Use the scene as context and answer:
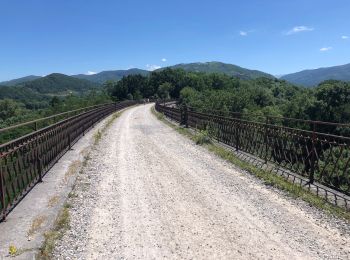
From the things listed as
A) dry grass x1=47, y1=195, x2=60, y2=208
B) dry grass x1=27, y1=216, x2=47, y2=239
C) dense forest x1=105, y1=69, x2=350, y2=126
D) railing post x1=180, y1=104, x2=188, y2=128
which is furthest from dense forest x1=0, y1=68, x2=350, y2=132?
dry grass x1=27, y1=216, x2=47, y2=239

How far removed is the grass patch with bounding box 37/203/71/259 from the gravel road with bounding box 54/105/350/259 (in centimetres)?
9

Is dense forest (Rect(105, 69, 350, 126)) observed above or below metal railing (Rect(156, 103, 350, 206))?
below

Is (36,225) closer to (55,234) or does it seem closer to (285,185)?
(55,234)

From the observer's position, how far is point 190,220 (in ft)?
18.9

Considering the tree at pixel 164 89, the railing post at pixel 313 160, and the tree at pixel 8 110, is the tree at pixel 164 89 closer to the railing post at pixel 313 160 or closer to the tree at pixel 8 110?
the tree at pixel 8 110

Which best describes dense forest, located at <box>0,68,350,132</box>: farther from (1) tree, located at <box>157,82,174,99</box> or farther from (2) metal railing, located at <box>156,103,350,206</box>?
(2) metal railing, located at <box>156,103,350,206</box>

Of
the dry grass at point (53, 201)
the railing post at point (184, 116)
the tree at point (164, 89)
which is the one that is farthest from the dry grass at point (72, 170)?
the tree at point (164, 89)

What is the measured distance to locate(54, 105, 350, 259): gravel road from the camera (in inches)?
185

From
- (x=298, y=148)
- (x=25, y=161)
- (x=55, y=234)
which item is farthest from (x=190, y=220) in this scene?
(x=298, y=148)

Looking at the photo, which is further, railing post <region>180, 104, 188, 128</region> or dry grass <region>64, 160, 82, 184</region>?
railing post <region>180, 104, 188, 128</region>

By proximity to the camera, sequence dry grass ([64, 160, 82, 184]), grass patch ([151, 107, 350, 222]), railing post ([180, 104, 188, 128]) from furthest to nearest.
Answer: railing post ([180, 104, 188, 128]) → dry grass ([64, 160, 82, 184]) → grass patch ([151, 107, 350, 222])

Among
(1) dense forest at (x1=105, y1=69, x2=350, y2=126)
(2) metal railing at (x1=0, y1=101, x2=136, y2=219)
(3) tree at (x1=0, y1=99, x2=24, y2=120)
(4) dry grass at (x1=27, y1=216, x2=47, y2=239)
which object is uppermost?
(2) metal railing at (x1=0, y1=101, x2=136, y2=219)

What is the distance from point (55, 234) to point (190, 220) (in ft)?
6.63

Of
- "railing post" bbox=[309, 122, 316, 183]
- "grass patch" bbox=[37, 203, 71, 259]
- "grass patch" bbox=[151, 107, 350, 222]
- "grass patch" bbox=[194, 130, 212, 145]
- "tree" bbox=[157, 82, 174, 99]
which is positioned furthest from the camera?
"tree" bbox=[157, 82, 174, 99]
